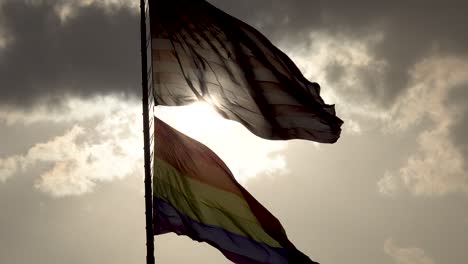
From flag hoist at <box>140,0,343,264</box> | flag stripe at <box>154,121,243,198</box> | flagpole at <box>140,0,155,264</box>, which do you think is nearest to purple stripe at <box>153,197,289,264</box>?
flag hoist at <box>140,0,343,264</box>

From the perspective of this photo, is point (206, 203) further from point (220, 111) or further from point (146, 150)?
point (146, 150)

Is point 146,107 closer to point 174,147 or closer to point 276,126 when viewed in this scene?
point 174,147

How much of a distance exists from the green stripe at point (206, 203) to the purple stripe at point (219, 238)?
0.12m

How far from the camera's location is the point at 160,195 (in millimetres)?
14359

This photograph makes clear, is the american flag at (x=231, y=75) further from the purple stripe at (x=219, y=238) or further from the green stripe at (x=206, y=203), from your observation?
the purple stripe at (x=219, y=238)

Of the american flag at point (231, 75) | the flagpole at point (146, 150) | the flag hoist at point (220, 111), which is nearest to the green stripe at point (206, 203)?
the flag hoist at point (220, 111)

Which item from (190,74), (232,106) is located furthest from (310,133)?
(190,74)

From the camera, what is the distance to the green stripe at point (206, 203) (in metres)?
14.5

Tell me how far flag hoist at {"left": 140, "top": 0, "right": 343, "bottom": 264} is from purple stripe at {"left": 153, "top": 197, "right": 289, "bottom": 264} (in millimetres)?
21

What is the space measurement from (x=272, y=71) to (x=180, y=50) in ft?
7.16

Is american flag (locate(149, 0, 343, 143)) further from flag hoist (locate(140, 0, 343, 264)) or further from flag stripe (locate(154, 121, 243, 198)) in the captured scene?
flag stripe (locate(154, 121, 243, 198))

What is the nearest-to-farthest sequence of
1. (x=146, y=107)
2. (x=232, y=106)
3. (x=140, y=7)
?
(x=146, y=107)
(x=140, y=7)
(x=232, y=106)

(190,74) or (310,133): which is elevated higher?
(190,74)

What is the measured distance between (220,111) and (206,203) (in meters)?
2.03
